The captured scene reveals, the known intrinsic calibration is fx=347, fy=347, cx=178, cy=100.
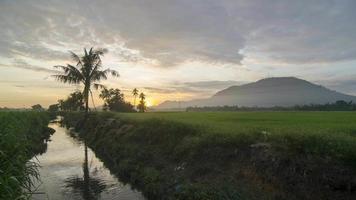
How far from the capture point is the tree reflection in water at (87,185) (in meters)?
15.1

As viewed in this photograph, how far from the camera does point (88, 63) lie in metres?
41.5

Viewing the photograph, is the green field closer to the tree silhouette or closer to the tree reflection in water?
the tree reflection in water

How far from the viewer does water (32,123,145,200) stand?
48.6ft

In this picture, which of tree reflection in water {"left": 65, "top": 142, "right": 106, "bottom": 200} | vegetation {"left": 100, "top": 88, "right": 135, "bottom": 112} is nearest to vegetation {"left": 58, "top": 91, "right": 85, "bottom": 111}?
vegetation {"left": 100, "top": 88, "right": 135, "bottom": 112}

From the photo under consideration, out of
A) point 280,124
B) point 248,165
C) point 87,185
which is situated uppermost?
point 280,124

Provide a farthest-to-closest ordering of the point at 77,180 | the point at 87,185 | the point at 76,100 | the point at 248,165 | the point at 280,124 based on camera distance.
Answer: the point at 76,100
the point at 280,124
the point at 77,180
the point at 87,185
the point at 248,165

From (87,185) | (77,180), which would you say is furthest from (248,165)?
(77,180)

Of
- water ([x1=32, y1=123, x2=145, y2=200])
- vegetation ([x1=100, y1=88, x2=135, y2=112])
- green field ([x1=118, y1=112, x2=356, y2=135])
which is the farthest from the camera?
vegetation ([x1=100, y1=88, x2=135, y2=112])

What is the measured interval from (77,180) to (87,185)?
1.22 metres

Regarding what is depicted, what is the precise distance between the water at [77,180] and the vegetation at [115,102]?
4980 centimetres

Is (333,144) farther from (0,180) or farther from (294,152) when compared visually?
(0,180)

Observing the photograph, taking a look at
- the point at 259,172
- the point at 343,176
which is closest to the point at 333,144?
the point at 343,176

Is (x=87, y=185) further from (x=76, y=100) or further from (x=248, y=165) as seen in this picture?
(x=76, y=100)

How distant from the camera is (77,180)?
1761cm
